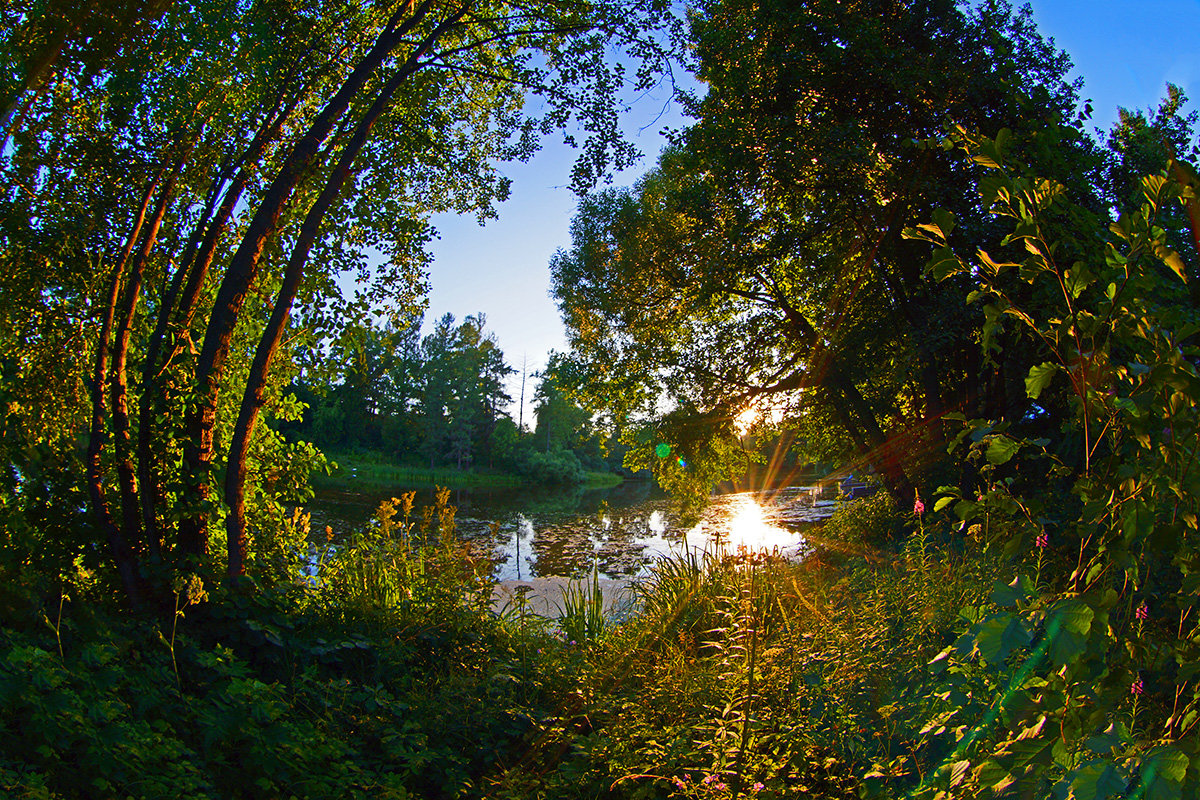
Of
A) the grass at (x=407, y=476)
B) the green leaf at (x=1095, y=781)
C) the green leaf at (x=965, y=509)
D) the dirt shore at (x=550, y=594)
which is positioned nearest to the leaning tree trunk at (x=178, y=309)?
the dirt shore at (x=550, y=594)

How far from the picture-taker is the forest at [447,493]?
1.29 metres

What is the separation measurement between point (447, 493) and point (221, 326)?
2.13 metres

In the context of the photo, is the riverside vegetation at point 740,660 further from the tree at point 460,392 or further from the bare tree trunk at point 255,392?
the tree at point 460,392

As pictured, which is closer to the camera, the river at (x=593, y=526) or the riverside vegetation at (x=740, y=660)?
the riverside vegetation at (x=740, y=660)

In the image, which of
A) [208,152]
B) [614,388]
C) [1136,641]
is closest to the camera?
[1136,641]

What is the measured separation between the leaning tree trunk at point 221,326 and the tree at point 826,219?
608 cm

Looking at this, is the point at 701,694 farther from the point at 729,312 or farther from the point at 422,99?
the point at 729,312

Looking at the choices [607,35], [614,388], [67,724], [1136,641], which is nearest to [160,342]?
[67,724]

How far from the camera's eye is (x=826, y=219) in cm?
938

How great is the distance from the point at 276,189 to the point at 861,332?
8.15 meters

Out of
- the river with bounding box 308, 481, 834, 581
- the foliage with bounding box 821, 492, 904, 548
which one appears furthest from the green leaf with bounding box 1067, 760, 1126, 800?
the foliage with bounding box 821, 492, 904, 548

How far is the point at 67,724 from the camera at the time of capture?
2.15m

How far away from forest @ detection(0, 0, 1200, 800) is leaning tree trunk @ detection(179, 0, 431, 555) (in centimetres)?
2

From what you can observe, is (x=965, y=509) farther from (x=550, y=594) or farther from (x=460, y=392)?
(x=460, y=392)
